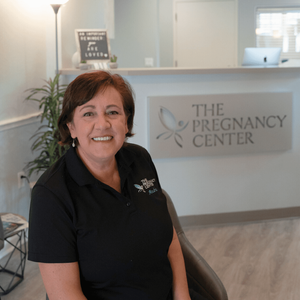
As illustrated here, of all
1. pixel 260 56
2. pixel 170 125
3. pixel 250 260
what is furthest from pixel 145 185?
pixel 260 56

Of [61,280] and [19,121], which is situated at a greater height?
[19,121]

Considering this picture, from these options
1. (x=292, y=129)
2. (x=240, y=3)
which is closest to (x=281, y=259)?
(x=292, y=129)

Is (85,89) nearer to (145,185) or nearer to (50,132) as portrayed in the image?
(145,185)

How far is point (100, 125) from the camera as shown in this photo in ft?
3.90

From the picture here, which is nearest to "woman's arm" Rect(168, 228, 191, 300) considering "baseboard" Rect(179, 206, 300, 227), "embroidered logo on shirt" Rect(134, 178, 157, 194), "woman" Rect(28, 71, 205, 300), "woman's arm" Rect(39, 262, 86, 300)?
"woman" Rect(28, 71, 205, 300)

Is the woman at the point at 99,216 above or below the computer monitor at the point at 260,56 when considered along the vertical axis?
below

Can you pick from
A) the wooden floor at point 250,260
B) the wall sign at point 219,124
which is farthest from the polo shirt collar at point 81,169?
the wall sign at point 219,124

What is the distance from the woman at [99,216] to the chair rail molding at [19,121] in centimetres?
161

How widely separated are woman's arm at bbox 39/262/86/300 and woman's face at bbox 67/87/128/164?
1.19 ft

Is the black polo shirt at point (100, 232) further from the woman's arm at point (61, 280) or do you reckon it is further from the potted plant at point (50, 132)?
the potted plant at point (50, 132)

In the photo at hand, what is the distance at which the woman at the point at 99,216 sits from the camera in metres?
1.07

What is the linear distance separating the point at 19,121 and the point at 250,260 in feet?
6.81

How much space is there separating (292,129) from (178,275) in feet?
8.10

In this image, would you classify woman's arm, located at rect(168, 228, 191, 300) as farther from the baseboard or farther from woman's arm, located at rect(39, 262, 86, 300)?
the baseboard
